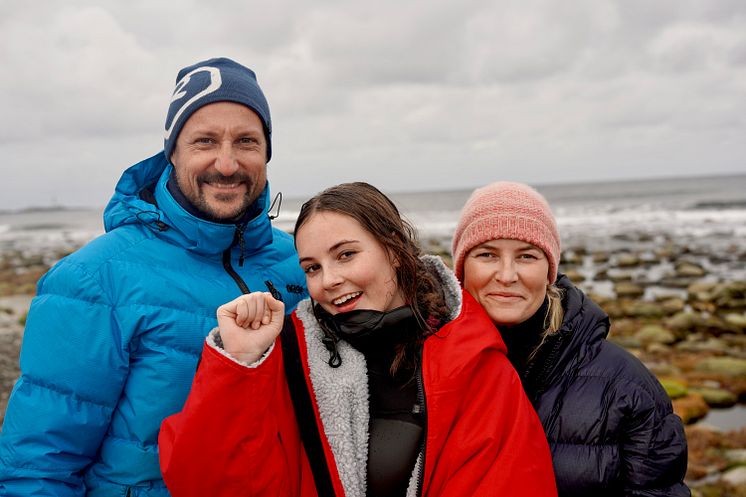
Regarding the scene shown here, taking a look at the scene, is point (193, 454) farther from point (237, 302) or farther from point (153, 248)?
point (153, 248)

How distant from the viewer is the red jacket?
2.22 m

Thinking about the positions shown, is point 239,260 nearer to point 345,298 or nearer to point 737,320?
point 345,298

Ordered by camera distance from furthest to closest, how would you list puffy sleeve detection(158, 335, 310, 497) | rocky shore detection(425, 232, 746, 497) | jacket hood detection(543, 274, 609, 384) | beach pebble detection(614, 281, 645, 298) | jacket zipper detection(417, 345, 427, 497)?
beach pebble detection(614, 281, 645, 298), rocky shore detection(425, 232, 746, 497), jacket hood detection(543, 274, 609, 384), jacket zipper detection(417, 345, 427, 497), puffy sleeve detection(158, 335, 310, 497)

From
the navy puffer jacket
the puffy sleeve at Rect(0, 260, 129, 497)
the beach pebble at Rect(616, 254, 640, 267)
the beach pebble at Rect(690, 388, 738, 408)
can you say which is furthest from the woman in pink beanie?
the beach pebble at Rect(616, 254, 640, 267)

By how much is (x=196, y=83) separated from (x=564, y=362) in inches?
99.3

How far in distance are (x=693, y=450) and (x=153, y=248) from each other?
758 centimetres

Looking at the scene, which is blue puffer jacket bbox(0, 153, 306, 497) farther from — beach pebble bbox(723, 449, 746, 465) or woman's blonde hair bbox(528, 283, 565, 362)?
beach pebble bbox(723, 449, 746, 465)

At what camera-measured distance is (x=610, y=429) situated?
2.79 meters

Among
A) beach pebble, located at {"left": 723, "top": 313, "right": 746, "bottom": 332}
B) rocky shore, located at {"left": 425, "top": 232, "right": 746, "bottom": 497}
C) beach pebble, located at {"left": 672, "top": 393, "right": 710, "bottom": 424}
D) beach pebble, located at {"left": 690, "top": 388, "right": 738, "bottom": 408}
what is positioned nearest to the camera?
rocky shore, located at {"left": 425, "top": 232, "right": 746, "bottom": 497}

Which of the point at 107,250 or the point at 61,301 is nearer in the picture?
the point at 61,301

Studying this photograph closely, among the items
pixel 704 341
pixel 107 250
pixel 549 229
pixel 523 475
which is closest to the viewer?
pixel 523 475

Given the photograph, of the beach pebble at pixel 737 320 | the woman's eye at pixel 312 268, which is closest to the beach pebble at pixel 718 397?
the beach pebble at pixel 737 320

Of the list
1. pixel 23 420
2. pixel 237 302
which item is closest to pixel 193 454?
pixel 237 302

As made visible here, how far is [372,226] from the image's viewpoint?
2725 mm
